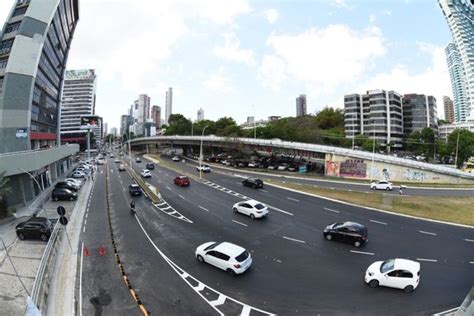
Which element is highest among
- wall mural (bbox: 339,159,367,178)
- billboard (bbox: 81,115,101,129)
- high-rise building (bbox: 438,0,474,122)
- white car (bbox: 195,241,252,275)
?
high-rise building (bbox: 438,0,474,122)

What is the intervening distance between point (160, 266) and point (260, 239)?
788cm

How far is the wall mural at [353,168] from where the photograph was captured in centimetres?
5453

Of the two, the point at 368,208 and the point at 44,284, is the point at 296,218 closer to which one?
the point at 368,208

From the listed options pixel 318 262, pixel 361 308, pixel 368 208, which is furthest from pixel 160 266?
pixel 368 208

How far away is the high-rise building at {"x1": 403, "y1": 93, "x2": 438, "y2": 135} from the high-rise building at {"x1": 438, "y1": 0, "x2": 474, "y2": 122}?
47.4 ft

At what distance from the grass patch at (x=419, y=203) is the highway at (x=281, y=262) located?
291 cm

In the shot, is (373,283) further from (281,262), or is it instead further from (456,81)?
(456,81)

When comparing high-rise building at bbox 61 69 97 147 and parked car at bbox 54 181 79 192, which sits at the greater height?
high-rise building at bbox 61 69 97 147

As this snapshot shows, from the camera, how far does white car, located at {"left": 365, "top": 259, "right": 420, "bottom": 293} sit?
13750 millimetres

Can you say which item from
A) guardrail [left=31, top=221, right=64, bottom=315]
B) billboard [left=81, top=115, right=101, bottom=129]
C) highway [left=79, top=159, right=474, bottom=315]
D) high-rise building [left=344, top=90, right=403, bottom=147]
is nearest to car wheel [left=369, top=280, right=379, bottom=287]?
highway [left=79, top=159, right=474, bottom=315]

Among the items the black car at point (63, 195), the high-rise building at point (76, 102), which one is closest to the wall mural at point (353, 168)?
the black car at point (63, 195)

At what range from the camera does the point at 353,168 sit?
55688 mm

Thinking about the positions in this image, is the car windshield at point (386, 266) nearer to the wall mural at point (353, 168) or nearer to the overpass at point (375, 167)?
the overpass at point (375, 167)

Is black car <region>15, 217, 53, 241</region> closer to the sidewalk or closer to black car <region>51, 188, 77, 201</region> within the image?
the sidewalk
